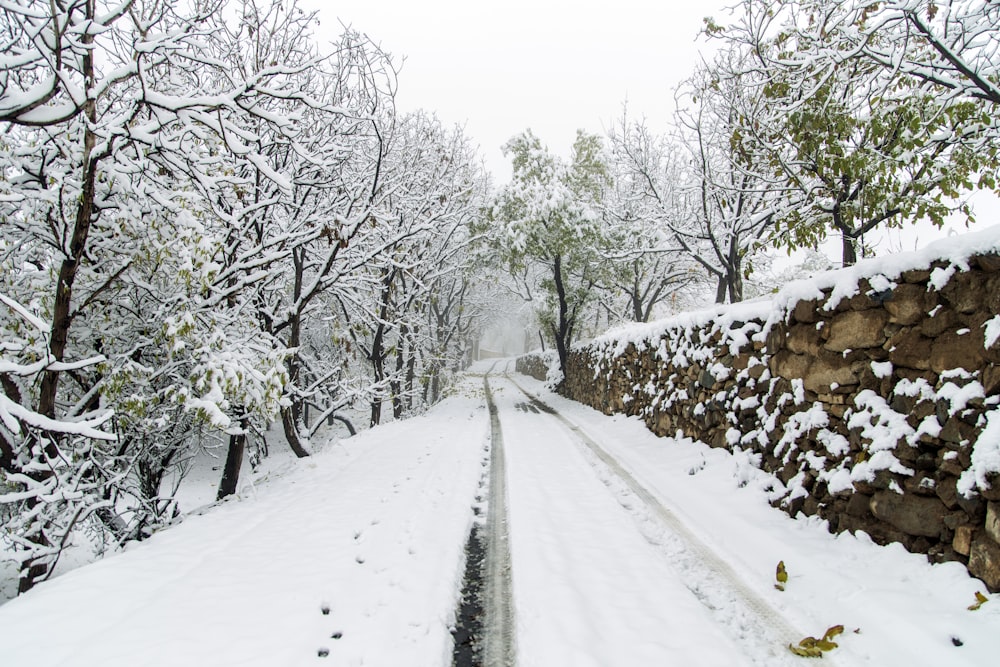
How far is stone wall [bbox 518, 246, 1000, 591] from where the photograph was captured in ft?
9.92

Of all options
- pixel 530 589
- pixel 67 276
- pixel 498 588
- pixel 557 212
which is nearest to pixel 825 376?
pixel 530 589

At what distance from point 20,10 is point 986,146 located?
31.5ft

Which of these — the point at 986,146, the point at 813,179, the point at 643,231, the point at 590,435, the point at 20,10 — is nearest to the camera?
the point at 20,10

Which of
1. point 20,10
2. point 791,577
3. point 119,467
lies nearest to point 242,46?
point 20,10

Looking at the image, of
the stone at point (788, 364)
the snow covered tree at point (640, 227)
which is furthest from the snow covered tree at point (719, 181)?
the stone at point (788, 364)

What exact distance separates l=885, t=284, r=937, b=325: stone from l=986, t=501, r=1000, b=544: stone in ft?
4.53

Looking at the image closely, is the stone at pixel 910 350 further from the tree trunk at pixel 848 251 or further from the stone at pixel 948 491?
the tree trunk at pixel 848 251

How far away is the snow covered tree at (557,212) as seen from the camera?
16.9 m

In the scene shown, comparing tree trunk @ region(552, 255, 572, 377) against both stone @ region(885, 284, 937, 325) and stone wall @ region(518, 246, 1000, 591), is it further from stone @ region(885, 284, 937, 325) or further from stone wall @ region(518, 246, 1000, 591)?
stone @ region(885, 284, 937, 325)

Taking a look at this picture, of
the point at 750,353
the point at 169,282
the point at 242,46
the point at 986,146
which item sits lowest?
the point at 750,353

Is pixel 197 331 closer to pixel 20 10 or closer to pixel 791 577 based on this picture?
pixel 20 10

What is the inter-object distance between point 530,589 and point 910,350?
3.46 metres

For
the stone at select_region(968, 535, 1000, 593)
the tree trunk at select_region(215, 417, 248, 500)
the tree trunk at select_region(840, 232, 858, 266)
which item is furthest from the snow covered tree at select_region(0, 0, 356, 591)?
the tree trunk at select_region(840, 232, 858, 266)

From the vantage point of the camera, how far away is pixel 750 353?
601 cm
